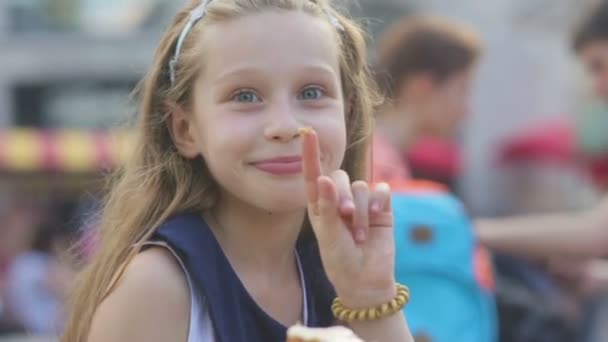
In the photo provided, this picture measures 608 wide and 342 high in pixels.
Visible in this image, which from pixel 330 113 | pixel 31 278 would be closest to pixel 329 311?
A: pixel 330 113

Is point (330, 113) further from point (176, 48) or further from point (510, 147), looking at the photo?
point (510, 147)

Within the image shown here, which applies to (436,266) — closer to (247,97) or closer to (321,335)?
(247,97)

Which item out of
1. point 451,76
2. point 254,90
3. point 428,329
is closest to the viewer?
point 254,90

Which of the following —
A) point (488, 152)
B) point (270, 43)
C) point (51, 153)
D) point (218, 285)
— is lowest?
point (51, 153)

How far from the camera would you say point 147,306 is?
180 centimetres

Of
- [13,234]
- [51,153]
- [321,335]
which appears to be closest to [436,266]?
[321,335]

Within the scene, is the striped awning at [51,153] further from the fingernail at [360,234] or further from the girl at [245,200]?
the fingernail at [360,234]

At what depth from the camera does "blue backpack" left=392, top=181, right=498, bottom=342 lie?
3.26m

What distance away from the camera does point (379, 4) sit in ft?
40.9

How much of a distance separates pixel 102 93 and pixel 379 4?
3070 millimetres

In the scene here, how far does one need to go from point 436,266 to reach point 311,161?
1613mm

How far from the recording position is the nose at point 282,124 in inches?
71.9

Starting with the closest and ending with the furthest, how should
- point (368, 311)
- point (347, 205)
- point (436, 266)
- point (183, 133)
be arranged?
point (347, 205) → point (368, 311) → point (183, 133) → point (436, 266)

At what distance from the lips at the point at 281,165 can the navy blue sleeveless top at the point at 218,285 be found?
0.16m
